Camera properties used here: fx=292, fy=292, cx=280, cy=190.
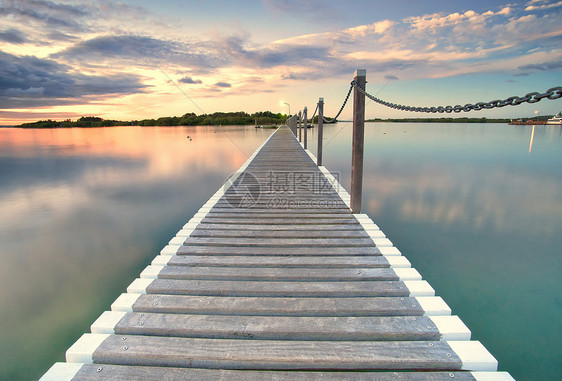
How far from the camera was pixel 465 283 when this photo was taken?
151 inches

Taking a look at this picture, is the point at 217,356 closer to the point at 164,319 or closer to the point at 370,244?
the point at 164,319

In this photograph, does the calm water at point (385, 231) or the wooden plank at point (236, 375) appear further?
the calm water at point (385, 231)

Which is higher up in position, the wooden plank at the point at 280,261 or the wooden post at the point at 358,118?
the wooden post at the point at 358,118

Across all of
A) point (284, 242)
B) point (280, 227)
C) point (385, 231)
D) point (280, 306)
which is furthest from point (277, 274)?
point (385, 231)

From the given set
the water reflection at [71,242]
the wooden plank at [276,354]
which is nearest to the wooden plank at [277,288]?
the wooden plank at [276,354]

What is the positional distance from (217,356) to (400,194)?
797cm

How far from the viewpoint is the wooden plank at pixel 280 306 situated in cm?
199

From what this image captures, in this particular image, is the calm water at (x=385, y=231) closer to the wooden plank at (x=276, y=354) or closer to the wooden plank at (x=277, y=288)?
the wooden plank at (x=277, y=288)

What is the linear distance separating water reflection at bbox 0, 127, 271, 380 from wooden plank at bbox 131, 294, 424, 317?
5.05 feet

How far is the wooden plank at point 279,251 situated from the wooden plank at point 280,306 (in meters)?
0.68

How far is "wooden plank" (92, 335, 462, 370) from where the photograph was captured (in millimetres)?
1607

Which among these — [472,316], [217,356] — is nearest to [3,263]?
[217,356]

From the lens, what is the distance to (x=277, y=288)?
87.9 inches

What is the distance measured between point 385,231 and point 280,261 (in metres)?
3.60
